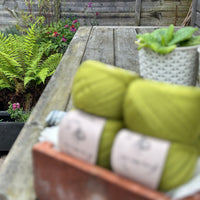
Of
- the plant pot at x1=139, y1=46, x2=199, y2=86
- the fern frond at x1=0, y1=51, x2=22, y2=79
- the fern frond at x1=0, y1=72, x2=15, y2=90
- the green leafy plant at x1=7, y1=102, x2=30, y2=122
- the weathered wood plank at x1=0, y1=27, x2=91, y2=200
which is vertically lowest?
the green leafy plant at x1=7, y1=102, x2=30, y2=122

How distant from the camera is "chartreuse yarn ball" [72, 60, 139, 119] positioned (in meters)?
0.63

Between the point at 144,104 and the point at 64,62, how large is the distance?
1.18m

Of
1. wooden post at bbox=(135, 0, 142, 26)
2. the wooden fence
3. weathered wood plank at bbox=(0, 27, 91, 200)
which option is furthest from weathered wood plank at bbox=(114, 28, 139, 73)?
wooden post at bbox=(135, 0, 142, 26)

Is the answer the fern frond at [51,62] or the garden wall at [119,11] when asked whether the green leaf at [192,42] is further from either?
the garden wall at [119,11]

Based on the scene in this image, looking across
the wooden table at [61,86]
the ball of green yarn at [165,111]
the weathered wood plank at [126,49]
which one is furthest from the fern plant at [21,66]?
the ball of green yarn at [165,111]

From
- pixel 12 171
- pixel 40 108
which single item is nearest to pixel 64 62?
pixel 40 108

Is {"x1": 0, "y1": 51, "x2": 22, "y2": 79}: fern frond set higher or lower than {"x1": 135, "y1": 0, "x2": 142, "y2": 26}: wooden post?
lower

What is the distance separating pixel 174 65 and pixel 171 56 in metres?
0.03

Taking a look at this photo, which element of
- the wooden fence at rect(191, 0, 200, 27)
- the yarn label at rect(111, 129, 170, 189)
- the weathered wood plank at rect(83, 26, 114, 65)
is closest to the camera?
the yarn label at rect(111, 129, 170, 189)

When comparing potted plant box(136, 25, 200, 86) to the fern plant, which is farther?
the fern plant

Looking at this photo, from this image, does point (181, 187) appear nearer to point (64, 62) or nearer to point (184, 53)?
point (184, 53)

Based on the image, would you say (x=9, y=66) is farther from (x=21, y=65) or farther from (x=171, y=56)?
(x=171, y=56)

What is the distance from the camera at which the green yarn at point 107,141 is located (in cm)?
62

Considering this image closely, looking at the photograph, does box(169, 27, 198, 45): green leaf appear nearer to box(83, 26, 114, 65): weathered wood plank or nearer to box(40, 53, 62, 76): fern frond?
box(83, 26, 114, 65): weathered wood plank
